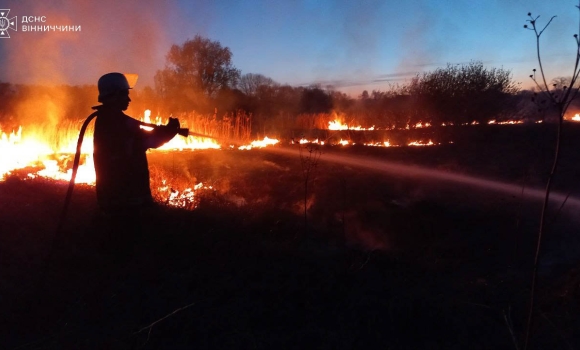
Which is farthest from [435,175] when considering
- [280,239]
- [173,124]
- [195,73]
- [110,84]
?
[195,73]

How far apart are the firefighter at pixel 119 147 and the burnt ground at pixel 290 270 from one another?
44 cm

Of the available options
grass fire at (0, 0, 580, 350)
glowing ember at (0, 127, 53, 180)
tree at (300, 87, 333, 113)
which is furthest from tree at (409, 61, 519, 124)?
tree at (300, 87, 333, 113)

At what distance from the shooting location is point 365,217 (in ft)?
27.4

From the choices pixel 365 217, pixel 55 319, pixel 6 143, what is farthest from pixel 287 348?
pixel 6 143

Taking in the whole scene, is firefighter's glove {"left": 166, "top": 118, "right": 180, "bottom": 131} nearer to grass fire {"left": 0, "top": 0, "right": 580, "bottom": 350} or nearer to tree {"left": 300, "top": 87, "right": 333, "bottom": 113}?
grass fire {"left": 0, "top": 0, "right": 580, "bottom": 350}

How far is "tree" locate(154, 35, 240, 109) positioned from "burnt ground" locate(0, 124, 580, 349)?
23.5 metres

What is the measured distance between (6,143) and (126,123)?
8758 mm

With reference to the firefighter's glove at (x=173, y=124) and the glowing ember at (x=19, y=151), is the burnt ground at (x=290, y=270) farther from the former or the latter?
the glowing ember at (x=19, y=151)

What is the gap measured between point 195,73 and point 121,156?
30.3m

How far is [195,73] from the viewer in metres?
32.7

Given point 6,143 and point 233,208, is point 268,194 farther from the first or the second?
point 6,143

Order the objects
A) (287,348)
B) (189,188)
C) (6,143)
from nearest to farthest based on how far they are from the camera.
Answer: (287,348), (189,188), (6,143)

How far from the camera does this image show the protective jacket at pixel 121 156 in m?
3.95

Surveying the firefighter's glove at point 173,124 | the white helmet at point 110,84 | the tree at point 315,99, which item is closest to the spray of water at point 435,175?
the firefighter's glove at point 173,124
